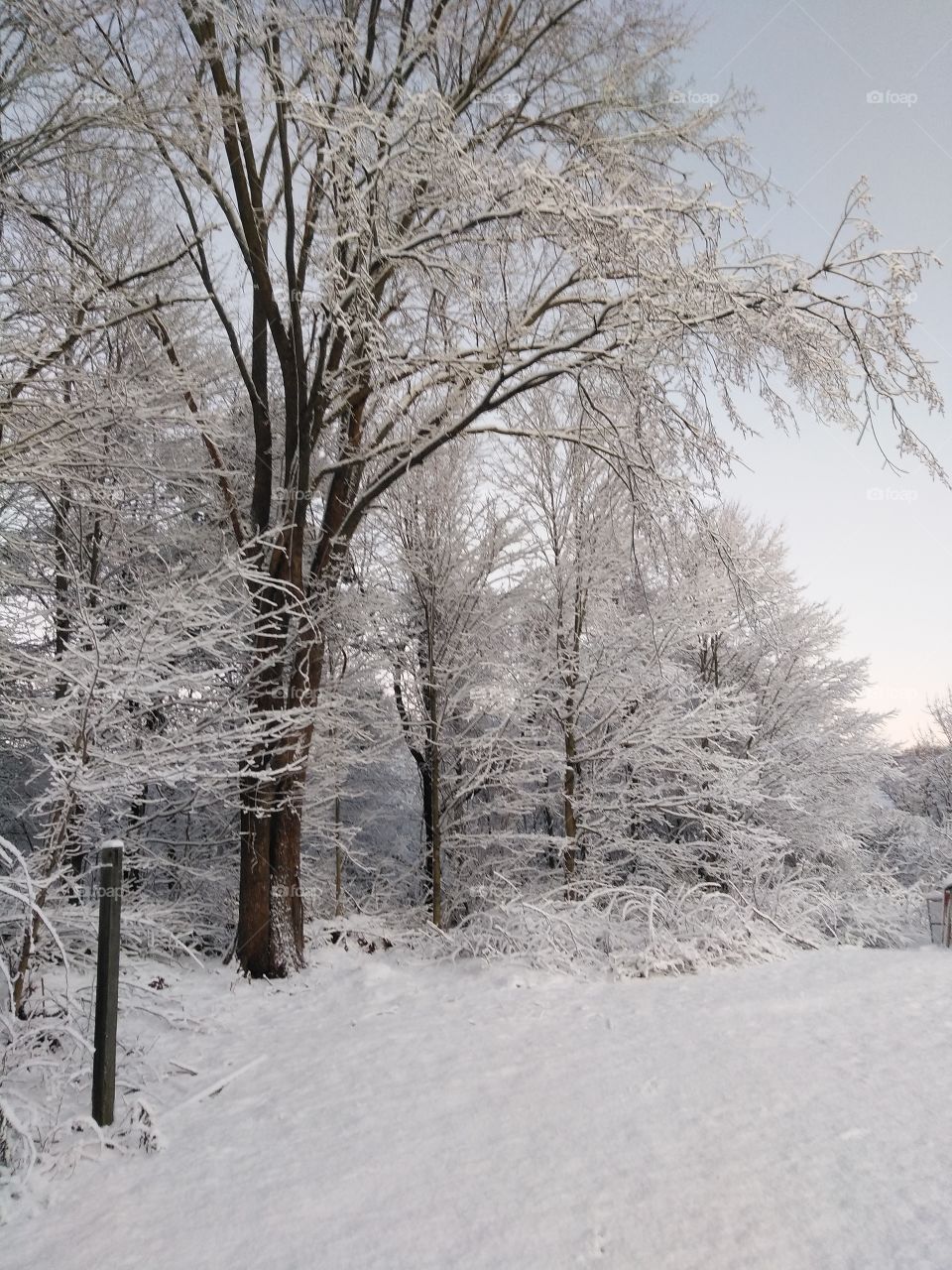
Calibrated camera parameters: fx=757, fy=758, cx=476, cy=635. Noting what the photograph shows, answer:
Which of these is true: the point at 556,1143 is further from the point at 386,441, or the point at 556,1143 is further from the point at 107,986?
the point at 386,441

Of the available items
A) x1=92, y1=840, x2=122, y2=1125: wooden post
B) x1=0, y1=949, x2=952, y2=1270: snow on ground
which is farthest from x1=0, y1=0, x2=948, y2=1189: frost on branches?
x1=0, y1=949, x2=952, y2=1270: snow on ground

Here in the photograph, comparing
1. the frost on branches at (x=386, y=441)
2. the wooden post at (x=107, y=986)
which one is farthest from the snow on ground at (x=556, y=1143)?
the frost on branches at (x=386, y=441)

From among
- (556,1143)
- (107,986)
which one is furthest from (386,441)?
(556,1143)

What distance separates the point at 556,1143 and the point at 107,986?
2330 mm

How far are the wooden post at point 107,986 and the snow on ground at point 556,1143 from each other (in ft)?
1.13

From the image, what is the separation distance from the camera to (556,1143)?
291cm

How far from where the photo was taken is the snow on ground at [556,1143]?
2271 mm

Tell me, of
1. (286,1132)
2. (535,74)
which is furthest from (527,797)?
(535,74)

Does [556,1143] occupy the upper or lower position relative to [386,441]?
lower

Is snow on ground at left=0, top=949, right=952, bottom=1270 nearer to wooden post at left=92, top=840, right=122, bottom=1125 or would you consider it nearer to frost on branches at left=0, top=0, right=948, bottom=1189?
wooden post at left=92, top=840, right=122, bottom=1125

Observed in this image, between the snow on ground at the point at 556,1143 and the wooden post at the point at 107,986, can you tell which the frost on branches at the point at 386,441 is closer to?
the wooden post at the point at 107,986

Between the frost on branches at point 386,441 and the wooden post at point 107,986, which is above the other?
the frost on branches at point 386,441

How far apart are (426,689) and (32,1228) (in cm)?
683

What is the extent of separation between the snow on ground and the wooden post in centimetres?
34
